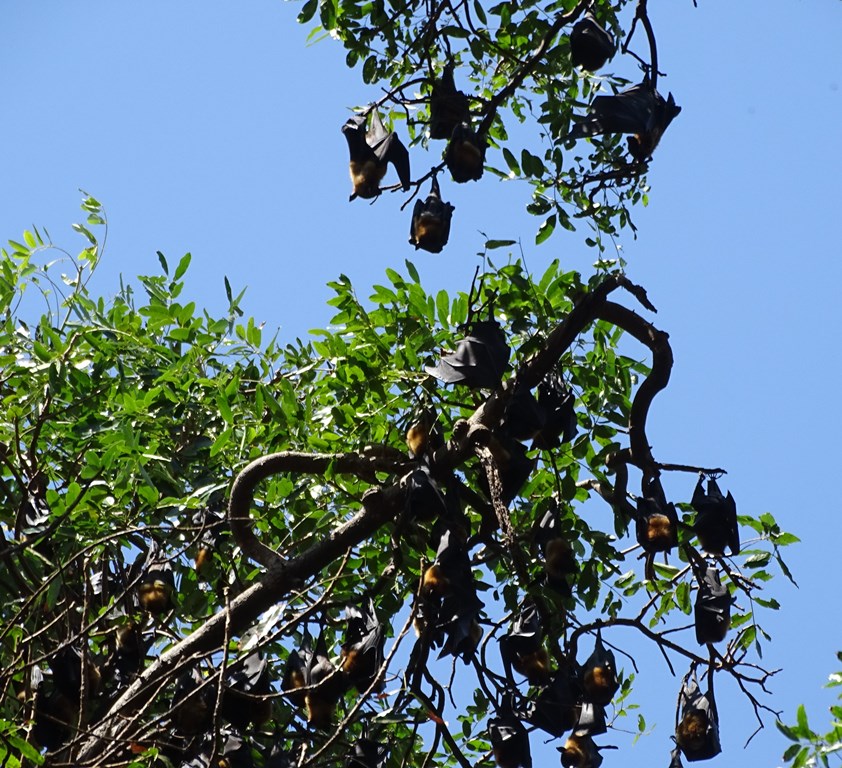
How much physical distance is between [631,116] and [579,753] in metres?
2.35

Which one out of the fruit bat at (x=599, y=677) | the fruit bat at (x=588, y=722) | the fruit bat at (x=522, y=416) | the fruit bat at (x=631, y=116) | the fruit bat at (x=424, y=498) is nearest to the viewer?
the fruit bat at (x=424, y=498)

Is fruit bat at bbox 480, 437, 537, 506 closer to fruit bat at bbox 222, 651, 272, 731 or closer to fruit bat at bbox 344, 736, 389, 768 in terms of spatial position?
fruit bat at bbox 344, 736, 389, 768

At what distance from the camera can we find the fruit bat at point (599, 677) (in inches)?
174

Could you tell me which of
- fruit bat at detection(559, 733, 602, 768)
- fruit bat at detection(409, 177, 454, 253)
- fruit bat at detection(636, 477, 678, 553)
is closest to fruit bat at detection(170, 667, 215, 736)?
fruit bat at detection(559, 733, 602, 768)

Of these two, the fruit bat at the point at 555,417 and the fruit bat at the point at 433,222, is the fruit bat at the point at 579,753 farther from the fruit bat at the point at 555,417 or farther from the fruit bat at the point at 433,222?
the fruit bat at the point at 433,222

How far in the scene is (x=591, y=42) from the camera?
4.88 metres

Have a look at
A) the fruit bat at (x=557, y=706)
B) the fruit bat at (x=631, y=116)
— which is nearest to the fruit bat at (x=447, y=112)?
the fruit bat at (x=631, y=116)

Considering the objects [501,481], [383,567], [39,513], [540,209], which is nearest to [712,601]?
[501,481]

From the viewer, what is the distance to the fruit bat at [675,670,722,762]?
14.5ft

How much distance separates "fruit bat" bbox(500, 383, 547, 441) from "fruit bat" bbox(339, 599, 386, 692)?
2.55ft

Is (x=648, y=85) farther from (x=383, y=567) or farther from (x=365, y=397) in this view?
(x=383, y=567)

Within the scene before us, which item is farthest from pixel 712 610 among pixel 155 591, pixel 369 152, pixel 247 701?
pixel 369 152

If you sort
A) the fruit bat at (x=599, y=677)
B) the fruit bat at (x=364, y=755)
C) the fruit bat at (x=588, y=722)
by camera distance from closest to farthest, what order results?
1. the fruit bat at (x=364, y=755)
2. the fruit bat at (x=588, y=722)
3. the fruit bat at (x=599, y=677)

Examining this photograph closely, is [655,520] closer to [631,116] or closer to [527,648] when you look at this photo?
[527,648]
